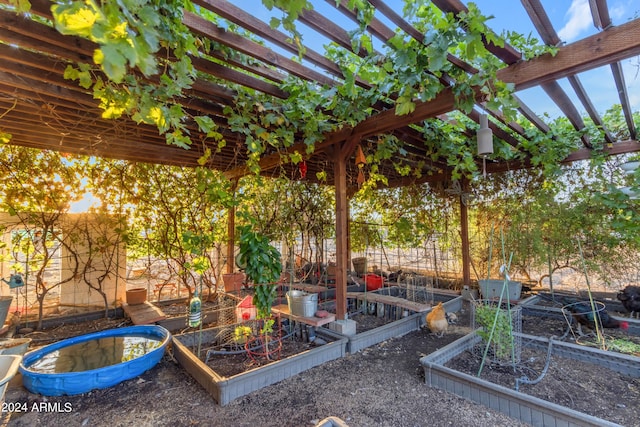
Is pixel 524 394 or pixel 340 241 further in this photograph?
pixel 340 241

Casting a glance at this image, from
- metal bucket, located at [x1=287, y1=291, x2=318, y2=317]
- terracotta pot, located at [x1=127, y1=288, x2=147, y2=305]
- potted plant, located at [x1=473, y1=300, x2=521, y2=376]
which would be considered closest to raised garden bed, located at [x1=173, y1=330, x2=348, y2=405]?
metal bucket, located at [x1=287, y1=291, x2=318, y2=317]

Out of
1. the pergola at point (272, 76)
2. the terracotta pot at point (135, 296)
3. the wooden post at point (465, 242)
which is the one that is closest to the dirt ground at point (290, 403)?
the pergola at point (272, 76)

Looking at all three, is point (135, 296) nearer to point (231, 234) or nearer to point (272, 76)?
point (231, 234)

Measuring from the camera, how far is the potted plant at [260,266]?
2.92 m

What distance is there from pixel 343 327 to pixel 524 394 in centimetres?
184

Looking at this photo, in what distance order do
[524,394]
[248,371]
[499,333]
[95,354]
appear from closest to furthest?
[524,394]
[248,371]
[499,333]
[95,354]

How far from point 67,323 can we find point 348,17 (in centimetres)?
549

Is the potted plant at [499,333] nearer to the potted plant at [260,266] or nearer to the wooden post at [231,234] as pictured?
the potted plant at [260,266]

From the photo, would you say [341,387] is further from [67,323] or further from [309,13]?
[67,323]

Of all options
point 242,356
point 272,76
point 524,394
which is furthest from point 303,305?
point 272,76

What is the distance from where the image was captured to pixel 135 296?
16.3 ft

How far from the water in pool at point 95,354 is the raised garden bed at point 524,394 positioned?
9.42 feet

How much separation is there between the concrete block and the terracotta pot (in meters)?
3.44

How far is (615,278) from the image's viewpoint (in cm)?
468
